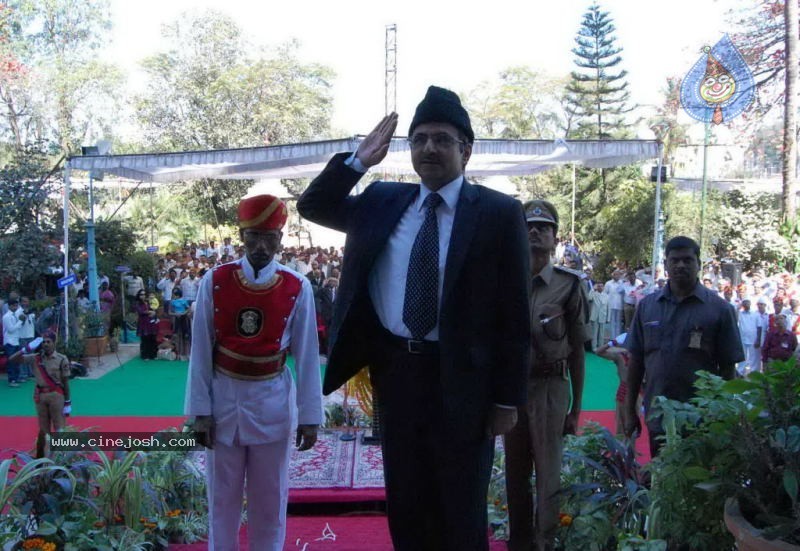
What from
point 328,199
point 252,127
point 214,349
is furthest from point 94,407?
point 252,127

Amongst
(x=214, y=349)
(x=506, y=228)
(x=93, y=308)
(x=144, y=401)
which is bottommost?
(x=144, y=401)

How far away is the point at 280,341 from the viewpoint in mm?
3305

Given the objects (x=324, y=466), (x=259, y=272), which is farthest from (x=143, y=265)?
(x=259, y=272)

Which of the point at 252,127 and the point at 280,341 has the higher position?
the point at 252,127

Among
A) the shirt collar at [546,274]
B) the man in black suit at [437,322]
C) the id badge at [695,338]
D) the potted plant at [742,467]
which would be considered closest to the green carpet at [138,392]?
the id badge at [695,338]

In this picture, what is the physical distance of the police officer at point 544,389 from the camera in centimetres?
350

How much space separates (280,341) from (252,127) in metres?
26.8

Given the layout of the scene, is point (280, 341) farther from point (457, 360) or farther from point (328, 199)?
point (457, 360)

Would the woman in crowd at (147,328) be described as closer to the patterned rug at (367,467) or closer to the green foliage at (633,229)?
the patterned rug at (367,467)

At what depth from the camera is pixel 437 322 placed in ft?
7.20

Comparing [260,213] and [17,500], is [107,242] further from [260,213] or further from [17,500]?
[260,213]

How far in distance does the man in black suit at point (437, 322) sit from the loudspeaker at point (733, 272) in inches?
588

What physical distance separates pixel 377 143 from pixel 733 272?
50.5ft

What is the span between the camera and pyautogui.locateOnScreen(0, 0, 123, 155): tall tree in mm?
27720
